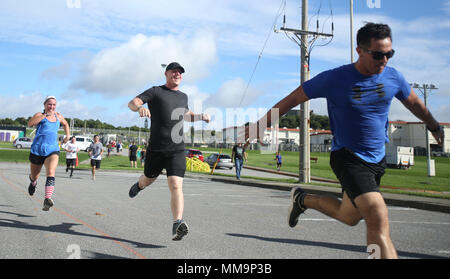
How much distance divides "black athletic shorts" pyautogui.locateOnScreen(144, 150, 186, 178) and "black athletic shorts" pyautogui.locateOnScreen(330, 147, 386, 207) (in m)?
2.20

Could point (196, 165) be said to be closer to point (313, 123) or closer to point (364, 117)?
point (364, 117)

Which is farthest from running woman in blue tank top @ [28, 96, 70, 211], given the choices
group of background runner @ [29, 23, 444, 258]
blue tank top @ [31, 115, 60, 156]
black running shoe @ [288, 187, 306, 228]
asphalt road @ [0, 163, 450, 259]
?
group of background runner @ [29, 23, 444, 258]

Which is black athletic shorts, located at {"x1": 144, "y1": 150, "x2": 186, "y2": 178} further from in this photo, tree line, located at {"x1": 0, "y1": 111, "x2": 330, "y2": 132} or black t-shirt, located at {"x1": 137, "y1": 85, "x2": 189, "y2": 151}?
tree line, located at {"x1": 0, "y1": 111, "x2": 330, "y2": 132}

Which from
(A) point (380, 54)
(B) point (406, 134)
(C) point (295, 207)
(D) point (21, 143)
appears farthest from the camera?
(B) point (406, 134)

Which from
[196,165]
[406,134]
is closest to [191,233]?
[196,165]

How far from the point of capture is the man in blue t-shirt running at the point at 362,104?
3.22 metres

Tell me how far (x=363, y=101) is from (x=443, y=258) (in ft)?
8.05

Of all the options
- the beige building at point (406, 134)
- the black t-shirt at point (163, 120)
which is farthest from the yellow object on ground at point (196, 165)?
the beige building at point (406, 134)

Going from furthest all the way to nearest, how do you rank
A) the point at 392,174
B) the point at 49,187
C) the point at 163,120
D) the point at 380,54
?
the point at 392,174, the point at 49,187, the point at 163,120, the point at 380,54

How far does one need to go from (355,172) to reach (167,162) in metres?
2.55

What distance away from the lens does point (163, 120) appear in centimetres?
502

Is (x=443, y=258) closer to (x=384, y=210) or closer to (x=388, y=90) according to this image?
Answer: (x=384, y=210)

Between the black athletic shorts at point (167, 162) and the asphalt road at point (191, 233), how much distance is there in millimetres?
863

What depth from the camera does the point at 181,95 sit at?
5238 millimetres
